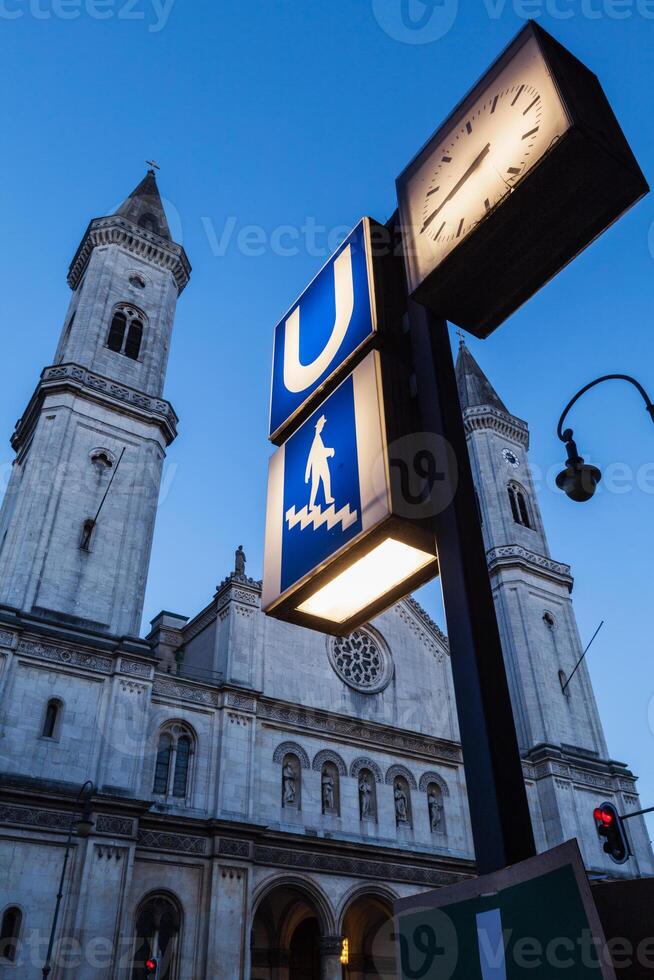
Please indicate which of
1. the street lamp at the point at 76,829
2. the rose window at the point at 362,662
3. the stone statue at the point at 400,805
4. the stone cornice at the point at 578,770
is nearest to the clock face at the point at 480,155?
the street lamp at the point at 76,829

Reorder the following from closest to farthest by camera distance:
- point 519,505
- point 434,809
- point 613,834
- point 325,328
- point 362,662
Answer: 1. point 325,328
2. point 613,834
3. point 434,809
4. point 362,662
5. point 519,505

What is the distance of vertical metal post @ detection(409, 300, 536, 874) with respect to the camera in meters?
3.37

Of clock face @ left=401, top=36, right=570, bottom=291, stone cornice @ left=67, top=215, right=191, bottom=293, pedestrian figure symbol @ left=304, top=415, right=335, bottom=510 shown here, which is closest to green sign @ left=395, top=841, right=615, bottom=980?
pedestrian figure symbol @ left=304, top=415, right=335, bottom=510

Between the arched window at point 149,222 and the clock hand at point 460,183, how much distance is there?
3245 centimetres

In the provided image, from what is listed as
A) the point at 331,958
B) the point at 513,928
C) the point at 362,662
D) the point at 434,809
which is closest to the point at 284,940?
the point at 331,958

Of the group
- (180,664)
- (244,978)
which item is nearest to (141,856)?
(244,978)

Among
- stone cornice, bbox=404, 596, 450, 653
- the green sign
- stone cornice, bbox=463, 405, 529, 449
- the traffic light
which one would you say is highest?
stone cornice, bbox=463, 405, 529, 449

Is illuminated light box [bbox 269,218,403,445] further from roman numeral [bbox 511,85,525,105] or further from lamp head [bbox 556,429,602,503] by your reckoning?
lamp head [bbox 556,429,602,503]

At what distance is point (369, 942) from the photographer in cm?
2898

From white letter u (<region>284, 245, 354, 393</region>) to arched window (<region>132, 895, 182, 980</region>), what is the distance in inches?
777

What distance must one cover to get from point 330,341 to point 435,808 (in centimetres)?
2759

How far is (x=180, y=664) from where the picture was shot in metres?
32.0

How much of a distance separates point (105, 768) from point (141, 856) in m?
2.80

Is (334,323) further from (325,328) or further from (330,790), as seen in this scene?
(330,790)
